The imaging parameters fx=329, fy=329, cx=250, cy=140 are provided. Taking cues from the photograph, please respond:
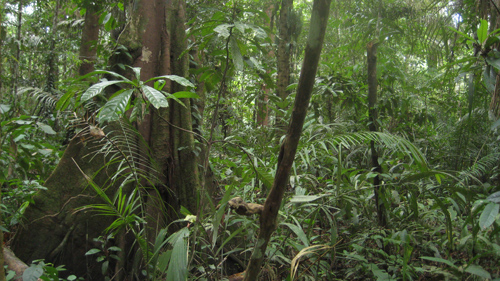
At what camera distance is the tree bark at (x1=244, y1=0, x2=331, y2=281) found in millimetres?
1011

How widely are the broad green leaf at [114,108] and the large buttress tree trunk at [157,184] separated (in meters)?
0.84

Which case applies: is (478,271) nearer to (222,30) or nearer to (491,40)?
(491,40)

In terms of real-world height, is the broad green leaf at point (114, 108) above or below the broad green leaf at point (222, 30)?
below

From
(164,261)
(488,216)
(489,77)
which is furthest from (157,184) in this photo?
(489,77)

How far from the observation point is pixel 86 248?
7.55 feet

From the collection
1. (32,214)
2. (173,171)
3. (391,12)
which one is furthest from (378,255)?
(391,12)

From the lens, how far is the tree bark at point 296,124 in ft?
3.32

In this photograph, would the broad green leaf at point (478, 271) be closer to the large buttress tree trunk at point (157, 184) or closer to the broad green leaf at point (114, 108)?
the large buttress tree trunk at point (157, 184)

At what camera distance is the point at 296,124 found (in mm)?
1089

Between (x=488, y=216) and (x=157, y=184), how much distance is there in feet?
6.69

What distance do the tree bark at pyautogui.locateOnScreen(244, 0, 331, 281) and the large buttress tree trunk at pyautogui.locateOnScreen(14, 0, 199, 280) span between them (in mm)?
991

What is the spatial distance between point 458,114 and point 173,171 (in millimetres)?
4467

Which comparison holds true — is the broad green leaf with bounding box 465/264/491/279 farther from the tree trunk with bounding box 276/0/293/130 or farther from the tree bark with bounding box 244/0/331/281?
the tree trunk with bounding box 276/0/293/130

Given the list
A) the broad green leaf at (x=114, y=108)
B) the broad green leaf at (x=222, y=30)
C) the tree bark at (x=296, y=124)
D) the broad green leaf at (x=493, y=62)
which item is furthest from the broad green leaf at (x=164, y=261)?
the broad green leaf at (x=493, y=62)
